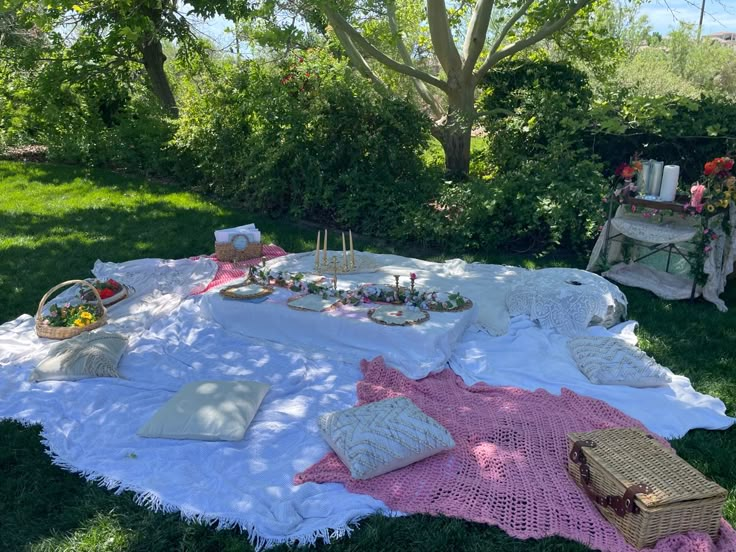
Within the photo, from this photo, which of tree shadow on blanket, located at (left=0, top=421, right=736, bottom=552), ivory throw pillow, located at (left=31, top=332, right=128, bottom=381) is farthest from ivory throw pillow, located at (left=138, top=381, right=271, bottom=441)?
ivory throw pillow, located at (left=31, top=332, right=128, bottom=381)

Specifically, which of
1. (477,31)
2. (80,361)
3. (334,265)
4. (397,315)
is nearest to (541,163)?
(477,31)

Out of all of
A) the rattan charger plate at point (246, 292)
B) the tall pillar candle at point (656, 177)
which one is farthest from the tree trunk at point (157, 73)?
the tall pillar candle at point (656, 177)

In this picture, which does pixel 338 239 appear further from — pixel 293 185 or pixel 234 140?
pixel 234 140

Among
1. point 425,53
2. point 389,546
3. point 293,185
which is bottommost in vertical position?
point 389,546

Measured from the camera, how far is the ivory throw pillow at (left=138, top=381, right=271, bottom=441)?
3627 mm

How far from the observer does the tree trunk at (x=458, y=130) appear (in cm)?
889

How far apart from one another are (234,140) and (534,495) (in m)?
7.64

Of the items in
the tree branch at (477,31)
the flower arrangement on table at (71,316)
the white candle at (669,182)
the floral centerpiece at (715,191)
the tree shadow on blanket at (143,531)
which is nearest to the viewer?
the tree shadow on blanket at (143,531)

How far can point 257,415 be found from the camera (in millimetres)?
3945

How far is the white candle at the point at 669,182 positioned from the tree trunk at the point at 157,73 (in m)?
9.26

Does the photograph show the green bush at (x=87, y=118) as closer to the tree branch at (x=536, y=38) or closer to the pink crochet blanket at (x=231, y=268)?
the pink crochet blanket at (x=231, y=268)

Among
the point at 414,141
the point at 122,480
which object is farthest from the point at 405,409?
the point at 414,141

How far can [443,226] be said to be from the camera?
24.9 ft

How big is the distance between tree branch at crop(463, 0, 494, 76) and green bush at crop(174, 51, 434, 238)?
124 centimetres
